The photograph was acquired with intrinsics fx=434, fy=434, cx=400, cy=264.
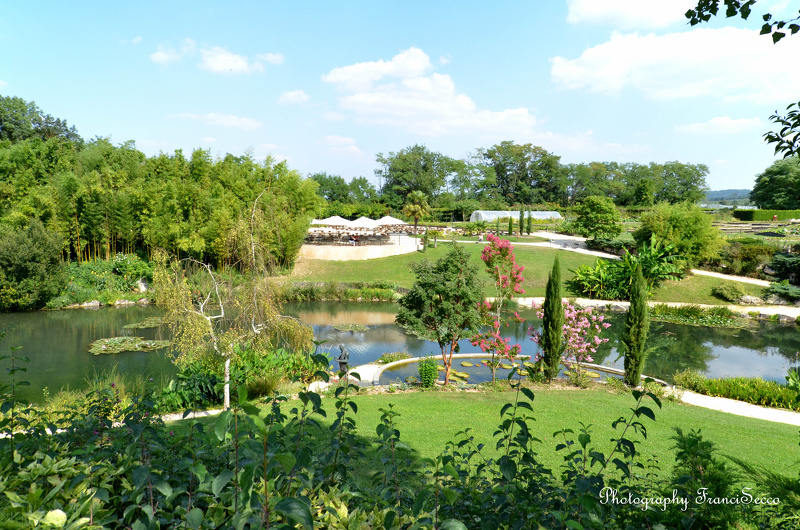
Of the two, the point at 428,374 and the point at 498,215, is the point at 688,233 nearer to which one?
the point at 428,374

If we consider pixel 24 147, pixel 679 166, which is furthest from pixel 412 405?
pixel 679 166

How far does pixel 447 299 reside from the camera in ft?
30.3

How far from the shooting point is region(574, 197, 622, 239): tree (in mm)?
27906

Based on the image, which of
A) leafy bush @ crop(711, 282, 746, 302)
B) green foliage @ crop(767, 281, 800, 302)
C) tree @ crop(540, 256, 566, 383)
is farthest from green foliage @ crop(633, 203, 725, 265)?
tree @ crop(540, 256, 566, 383)

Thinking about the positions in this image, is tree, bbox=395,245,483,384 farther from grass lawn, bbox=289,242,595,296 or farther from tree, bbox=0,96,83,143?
tree, bbox=0,96,83,143

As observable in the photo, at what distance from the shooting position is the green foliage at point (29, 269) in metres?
15.4

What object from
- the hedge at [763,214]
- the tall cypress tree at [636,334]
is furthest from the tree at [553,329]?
the hedge at [763,214]

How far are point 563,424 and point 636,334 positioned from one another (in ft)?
13.2

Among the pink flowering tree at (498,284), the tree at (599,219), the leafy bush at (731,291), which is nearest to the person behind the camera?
the pink flowering tree at (498,284)

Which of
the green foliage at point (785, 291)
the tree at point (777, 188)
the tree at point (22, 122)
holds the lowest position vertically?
the green foliage at point (785, 291)

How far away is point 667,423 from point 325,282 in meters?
16.6

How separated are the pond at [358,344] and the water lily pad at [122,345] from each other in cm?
27

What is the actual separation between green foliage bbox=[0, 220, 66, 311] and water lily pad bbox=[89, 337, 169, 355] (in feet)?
19.8

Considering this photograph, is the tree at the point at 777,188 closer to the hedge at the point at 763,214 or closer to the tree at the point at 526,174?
the hedge at the point at 763,214
